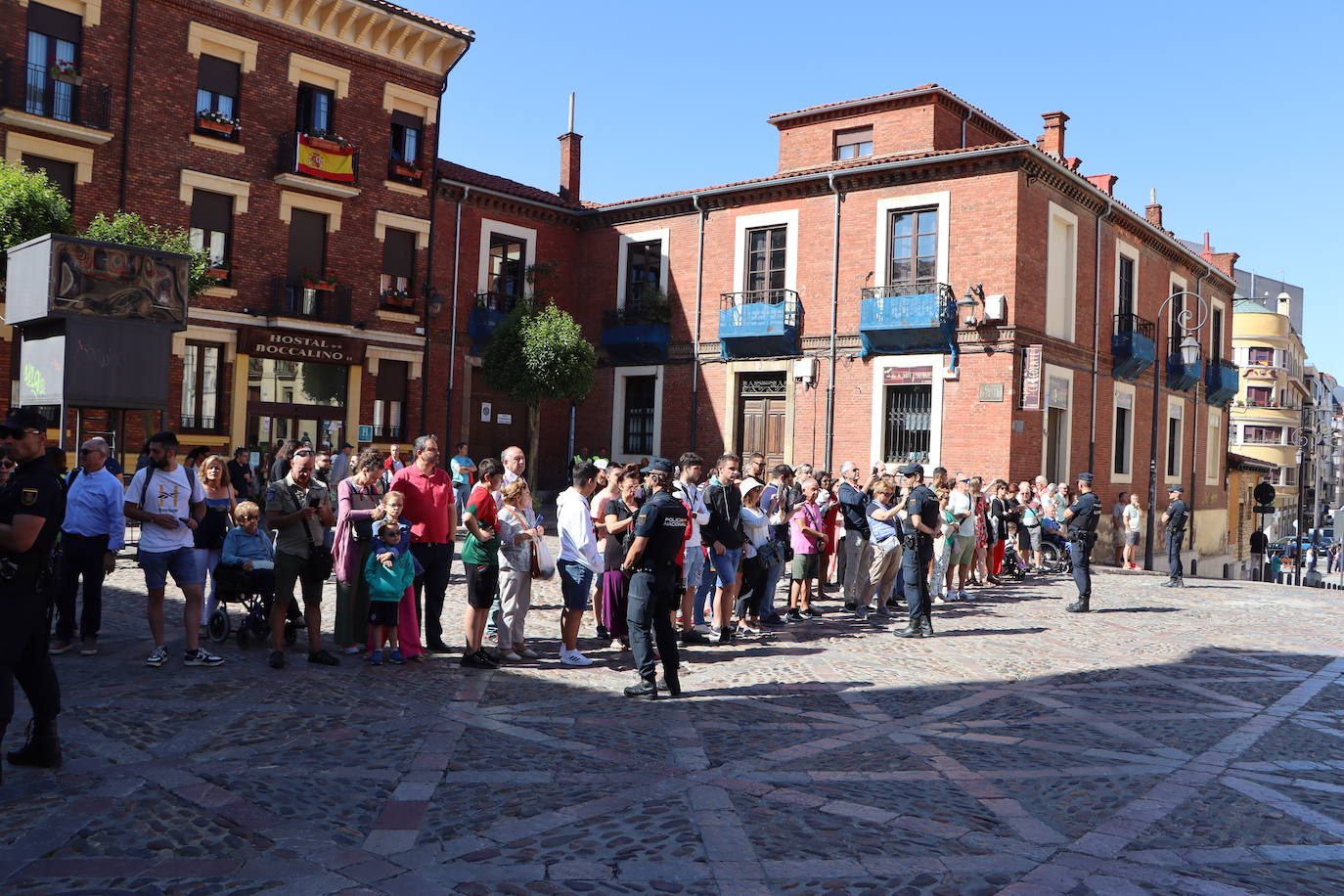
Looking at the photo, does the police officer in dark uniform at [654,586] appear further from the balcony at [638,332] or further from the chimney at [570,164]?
the chimney at [570,164]

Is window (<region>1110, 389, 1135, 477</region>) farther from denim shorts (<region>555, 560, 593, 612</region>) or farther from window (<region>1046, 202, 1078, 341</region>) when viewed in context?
denim shorts (<region>555, 560, 593, 612</region>)

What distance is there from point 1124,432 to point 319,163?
840 inches

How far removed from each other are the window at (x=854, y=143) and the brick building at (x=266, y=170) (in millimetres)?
9793

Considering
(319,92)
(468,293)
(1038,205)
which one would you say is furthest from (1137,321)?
(319,92)

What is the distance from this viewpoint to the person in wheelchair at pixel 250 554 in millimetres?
8445

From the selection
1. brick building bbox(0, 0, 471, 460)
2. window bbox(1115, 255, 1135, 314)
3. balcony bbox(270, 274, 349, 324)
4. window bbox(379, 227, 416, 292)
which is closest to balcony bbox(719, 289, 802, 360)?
brick building bbox(0, 0, 471, 460)

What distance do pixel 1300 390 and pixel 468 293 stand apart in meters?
64.7

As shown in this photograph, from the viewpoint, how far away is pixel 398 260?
2492cm

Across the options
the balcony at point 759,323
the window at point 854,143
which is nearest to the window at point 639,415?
the balcony at point 759,323

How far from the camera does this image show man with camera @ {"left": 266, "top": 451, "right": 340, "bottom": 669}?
7895 millimetres

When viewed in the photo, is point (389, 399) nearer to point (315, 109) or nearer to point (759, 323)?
point (315, 109)

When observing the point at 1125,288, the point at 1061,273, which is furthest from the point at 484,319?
the point at 1125,288

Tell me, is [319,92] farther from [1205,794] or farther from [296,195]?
[1205,794]

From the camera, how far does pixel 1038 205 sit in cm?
2264
